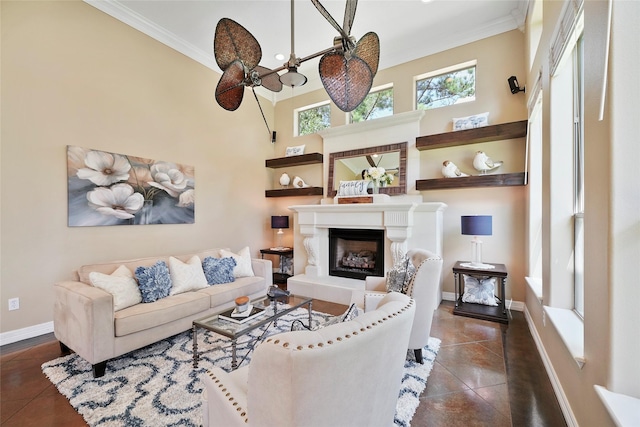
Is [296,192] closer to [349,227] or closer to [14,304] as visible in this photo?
[349,227]

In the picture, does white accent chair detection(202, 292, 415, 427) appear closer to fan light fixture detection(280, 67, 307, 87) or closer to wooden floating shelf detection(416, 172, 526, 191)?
fan light fixture detection(280, 67, 307, 87)

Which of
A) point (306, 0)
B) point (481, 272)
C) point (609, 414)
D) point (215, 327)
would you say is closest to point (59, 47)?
point (306, 0)

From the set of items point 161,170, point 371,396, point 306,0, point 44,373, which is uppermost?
point 306,0

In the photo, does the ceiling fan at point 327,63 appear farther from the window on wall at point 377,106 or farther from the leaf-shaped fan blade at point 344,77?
the window on wall at point 377,106

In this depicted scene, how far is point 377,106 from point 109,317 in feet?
15.0

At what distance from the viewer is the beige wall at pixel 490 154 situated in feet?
11.5

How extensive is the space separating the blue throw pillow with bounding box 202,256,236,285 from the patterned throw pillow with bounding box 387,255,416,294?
1.98m

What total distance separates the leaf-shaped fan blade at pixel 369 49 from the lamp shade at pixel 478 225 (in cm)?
247

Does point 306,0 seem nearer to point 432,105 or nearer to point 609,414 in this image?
point 432,105

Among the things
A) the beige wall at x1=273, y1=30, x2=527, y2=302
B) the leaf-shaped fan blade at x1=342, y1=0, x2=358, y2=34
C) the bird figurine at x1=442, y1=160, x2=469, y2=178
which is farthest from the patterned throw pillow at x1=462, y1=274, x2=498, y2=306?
the leaf-shaped fan blade at x1=342, y1=0, x2=358, y2=34

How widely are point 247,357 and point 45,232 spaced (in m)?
2.57

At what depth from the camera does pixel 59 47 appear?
2900mm

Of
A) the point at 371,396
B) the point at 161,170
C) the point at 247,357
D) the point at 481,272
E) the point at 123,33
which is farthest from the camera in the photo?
the point at 161,170

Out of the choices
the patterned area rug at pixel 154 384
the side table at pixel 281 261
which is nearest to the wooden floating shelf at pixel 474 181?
the patterned area rug at pixel 154 384
